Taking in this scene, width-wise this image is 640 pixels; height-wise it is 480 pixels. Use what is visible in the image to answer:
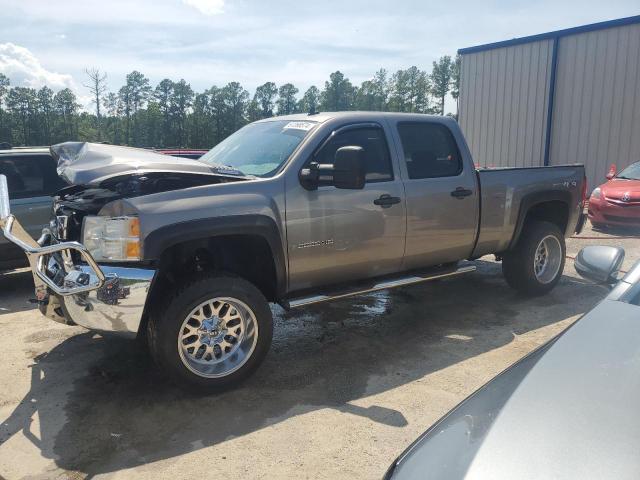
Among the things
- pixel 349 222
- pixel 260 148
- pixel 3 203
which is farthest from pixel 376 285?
pixel 3 203

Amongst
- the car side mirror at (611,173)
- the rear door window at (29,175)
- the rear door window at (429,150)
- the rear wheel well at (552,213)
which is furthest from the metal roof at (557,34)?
the rear door window at (29,175)

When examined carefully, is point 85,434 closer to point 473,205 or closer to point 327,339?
point 327,339

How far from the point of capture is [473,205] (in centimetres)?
510

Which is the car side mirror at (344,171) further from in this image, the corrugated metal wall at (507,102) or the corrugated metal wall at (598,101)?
the corrugated metal wall at (507,102)

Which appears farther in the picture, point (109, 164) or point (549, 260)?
point (549, 260)

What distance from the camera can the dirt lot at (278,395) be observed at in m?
2.94

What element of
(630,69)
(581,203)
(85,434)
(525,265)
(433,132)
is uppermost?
(630,69)

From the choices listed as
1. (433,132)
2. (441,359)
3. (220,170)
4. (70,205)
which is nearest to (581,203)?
(433,132)

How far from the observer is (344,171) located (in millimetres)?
3811

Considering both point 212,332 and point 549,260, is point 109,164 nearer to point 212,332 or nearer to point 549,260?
point 212,332

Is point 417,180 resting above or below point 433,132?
below

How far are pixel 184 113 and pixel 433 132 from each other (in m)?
55.8

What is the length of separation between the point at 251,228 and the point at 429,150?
2142mm

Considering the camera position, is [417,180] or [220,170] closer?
[220,170]
